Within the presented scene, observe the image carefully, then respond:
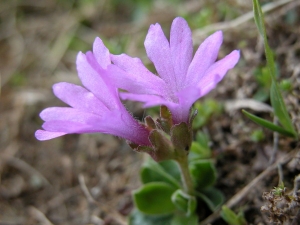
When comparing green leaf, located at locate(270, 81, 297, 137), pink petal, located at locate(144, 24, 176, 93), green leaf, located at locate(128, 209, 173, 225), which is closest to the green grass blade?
green leaf, located at locate(270, 81, 297, 137)

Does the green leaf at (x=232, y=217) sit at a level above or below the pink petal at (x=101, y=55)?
below

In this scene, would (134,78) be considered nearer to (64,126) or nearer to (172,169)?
(64,126)

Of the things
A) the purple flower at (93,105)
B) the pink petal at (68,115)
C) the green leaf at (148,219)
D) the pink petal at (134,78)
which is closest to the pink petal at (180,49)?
the pink petal at (134,78)

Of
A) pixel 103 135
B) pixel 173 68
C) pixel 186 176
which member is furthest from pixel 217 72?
pixel 103 135

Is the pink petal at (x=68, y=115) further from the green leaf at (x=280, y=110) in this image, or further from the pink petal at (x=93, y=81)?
the green leaf at (x=280, y=110)

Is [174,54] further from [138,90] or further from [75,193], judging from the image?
[75,193]

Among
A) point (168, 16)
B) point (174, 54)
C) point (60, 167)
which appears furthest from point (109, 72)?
point (168, 16)
